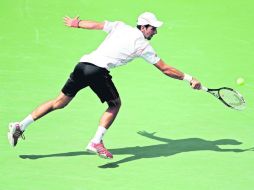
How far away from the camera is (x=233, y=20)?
17516 millimetres

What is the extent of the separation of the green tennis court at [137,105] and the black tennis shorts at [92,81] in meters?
0.93

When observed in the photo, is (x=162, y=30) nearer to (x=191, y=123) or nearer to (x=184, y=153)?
(x=191, y=123)

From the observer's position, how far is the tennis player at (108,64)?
10.6 metres

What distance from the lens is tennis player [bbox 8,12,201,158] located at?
34.7 ft

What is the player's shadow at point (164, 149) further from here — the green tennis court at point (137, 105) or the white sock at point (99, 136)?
the white sock at point (99, 136)

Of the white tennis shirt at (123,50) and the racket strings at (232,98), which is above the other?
the white tennis shirt at (123,50)

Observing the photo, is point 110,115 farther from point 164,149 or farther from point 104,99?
point 164,149

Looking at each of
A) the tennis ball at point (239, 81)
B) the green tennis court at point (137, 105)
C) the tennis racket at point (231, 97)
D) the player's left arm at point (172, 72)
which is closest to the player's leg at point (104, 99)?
the green tennis court at point (137, 105)

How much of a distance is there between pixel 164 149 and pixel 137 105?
6.06 ft

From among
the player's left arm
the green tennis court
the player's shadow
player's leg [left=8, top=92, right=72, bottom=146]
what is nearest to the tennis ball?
the green tennis court

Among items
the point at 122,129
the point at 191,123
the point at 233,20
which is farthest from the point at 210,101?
the point at 233,20

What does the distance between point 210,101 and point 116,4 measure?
209 inches

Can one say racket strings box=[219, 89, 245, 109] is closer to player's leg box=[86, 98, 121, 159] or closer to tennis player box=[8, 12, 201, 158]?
tennis player box=[8, 12, 201, 158]

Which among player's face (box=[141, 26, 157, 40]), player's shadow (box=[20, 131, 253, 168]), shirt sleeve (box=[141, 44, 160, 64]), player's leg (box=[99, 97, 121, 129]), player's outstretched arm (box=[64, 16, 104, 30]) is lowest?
player's shadow (box=[20, 131, 253, 168])
